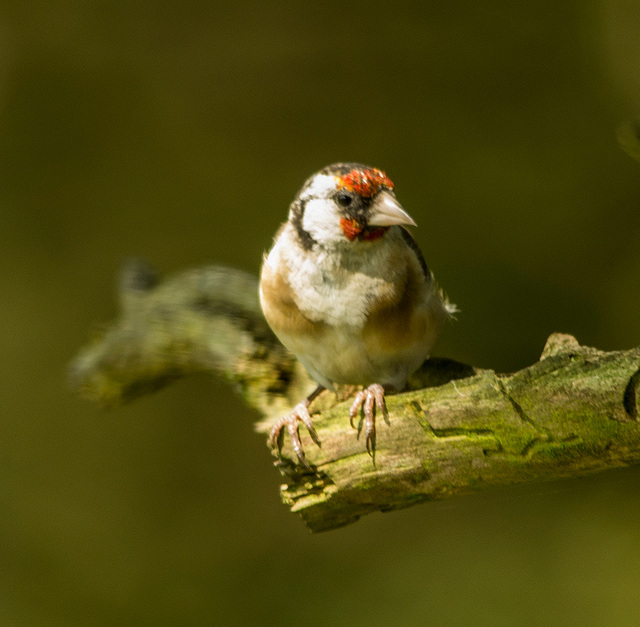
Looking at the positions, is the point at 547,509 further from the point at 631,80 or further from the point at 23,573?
the point at 23,573

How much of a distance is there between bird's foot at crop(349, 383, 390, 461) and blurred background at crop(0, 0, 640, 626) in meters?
1.70

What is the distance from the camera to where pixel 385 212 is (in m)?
1.67

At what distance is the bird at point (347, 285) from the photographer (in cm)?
170

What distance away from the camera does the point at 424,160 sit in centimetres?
333

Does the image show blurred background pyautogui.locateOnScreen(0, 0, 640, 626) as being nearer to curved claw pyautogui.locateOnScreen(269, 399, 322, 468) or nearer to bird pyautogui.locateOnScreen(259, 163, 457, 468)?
bird pyautogui.locateOnScreen(259, 163, 457, 468)

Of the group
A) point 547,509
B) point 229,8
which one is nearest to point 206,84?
point 229,8

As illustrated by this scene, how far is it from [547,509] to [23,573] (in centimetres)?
278

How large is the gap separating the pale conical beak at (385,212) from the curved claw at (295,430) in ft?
1.67

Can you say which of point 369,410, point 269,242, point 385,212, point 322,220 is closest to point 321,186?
point 322,220

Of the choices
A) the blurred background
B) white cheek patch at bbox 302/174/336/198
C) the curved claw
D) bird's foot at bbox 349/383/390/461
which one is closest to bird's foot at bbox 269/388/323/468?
the curved claw

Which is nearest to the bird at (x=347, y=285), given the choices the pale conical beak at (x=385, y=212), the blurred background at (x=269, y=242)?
the pale conical beak at (x=385, y=212)

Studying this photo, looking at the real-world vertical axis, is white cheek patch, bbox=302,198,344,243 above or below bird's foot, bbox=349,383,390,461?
above

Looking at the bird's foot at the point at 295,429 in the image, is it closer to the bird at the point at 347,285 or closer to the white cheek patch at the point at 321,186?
the bird at the point at 347,285

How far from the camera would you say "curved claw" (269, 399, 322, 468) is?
167cm
